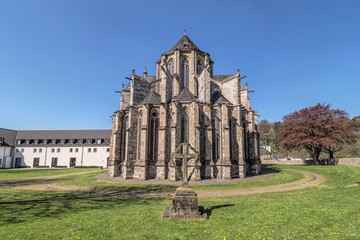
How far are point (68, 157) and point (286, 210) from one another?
54.0 meters

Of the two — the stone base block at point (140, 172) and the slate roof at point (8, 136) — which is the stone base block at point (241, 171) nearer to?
the stone base block at point (140, 172)

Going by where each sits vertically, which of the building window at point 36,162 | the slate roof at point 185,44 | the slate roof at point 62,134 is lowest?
the building window at point 36,162

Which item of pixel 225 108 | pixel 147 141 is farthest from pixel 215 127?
pixel 147 141

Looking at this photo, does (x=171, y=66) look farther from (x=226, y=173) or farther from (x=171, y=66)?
(x=226, y=173)

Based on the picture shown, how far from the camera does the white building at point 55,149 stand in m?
47.9

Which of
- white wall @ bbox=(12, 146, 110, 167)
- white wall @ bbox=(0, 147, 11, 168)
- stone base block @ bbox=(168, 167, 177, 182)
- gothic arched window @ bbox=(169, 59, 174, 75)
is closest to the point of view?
stone base block @ bbox=(168, 167, 177, 182)

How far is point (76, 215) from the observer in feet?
27.6

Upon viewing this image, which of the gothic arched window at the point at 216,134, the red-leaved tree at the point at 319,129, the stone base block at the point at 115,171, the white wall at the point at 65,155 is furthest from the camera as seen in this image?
the white wall at the point at 65,155

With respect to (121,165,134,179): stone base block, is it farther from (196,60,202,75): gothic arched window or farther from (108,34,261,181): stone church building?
(196,60,202,75): gothic arched window

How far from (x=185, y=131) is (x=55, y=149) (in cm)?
4473

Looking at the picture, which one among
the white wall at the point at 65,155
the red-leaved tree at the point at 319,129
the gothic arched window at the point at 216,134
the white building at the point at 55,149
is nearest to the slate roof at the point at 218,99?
the gothic arched window at the point at 216,134

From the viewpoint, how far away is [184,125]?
2241cm

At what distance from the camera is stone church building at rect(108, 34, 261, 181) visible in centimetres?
2141

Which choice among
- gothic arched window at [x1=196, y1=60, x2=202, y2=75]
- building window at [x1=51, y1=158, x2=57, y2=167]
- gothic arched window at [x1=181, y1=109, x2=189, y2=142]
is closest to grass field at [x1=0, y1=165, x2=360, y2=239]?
gothic arched window at [x1=181, y1=109, x2=189, y2=142]
